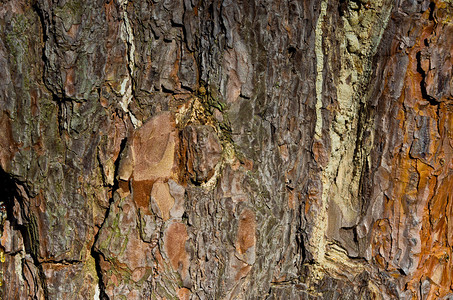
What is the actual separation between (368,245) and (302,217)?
0.22m

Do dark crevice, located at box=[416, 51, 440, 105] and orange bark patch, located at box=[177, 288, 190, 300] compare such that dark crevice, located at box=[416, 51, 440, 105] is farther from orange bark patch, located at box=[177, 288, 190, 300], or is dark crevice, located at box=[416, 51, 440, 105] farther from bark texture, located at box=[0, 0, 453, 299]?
orange bark patch, located at box=[177, 288, 190, 300]

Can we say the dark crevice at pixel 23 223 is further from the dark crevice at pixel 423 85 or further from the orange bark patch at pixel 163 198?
the dark crevice at pixel 423 85

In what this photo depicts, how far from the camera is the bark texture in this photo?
3.87ft

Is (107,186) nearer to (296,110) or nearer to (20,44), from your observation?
(20,44)

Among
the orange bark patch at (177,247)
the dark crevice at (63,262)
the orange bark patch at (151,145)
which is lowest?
the dark crevice at (63,262)

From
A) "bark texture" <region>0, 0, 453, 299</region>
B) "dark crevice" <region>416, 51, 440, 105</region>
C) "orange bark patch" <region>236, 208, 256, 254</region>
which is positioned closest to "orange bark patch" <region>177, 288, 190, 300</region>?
"bark texture" <region>0, 0, 453, 299</region>

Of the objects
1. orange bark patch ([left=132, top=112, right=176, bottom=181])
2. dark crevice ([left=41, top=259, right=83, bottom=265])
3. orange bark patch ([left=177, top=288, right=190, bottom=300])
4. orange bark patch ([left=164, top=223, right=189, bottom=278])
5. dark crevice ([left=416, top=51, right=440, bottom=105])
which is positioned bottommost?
orange bark patch ([left=177, top=288, right=190, bottom=300])

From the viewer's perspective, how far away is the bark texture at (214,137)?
1180mm

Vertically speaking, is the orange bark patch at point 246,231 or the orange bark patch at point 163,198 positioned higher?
the orange bark patch at point 163,198

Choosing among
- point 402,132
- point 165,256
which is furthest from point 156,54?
point 402,132

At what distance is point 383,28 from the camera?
4.09 feet

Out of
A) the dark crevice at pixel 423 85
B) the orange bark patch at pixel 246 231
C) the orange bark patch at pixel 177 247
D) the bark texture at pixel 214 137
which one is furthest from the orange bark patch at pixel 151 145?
the dark crevice at pixel 423 85

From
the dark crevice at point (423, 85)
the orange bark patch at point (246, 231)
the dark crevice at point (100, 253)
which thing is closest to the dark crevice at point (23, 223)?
the dark crevice at point (100, 253)

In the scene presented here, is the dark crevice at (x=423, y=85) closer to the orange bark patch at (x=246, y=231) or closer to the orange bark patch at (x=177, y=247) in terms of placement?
the orange bark patch at (x=246, y=231)
